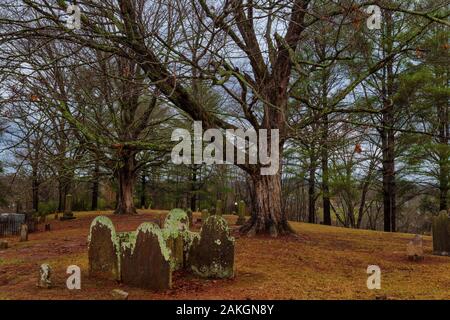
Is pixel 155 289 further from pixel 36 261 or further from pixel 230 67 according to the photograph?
pixel 230 67

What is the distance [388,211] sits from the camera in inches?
842

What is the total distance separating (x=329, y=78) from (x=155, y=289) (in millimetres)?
16162

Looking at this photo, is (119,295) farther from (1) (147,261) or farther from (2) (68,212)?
(2) (68,212)

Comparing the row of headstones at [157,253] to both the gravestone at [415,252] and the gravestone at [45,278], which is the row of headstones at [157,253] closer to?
the gravestone at [45,278]

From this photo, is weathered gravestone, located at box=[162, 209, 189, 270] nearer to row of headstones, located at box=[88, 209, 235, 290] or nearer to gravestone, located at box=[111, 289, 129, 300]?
row of headstones, located at box=[88, 209, 235, 290]

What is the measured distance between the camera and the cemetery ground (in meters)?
5.05

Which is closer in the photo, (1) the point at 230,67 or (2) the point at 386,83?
(1) the point at 230,67

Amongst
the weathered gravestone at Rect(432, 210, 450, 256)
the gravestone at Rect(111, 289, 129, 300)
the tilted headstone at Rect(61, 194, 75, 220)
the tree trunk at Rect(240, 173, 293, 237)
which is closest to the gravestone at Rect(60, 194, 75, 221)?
the tilted headstone at Rect(61, 194, 75, 220)

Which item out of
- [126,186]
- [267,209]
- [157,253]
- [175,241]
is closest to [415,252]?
[267,209]

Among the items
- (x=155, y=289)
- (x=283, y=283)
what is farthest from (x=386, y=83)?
(x=155, y=289)

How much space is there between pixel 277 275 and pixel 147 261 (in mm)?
2276

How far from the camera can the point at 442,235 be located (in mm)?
9164

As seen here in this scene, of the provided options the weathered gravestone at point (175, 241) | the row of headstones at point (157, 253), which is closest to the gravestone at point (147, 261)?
the row of headstones at point (157, 253)
